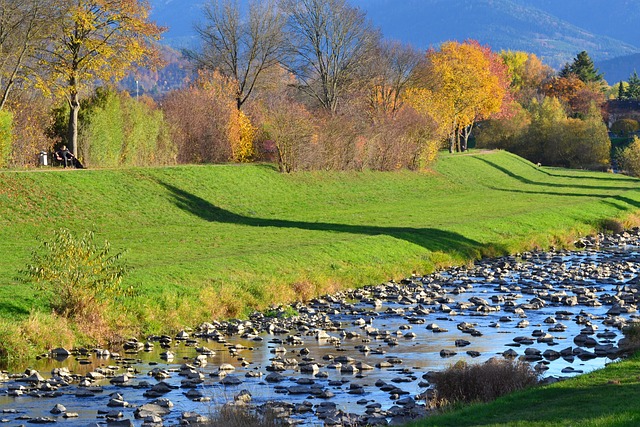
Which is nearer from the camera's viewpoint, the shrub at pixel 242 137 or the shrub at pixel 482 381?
the shrub at pixel 482 381

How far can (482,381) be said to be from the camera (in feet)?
61.7

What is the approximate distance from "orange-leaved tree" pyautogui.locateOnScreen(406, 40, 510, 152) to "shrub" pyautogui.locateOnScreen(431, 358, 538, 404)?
8499cm

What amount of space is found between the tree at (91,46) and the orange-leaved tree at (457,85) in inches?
1939

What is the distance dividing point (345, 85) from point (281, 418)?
254 feet

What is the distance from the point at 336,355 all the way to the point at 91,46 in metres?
37.0

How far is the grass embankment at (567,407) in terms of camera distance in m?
14.3

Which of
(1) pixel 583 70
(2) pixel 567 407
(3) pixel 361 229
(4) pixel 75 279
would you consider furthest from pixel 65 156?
(1) pixel 583 70

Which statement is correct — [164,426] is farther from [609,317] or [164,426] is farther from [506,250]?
[506,250]

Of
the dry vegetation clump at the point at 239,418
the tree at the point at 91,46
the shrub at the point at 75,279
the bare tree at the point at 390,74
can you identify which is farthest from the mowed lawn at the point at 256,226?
the bare tree at the point at 390,74

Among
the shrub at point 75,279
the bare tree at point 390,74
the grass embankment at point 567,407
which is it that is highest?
the bare tree at point 390,74

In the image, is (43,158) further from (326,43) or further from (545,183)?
(545,183)

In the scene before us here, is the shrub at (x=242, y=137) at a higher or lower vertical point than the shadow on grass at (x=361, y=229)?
higher

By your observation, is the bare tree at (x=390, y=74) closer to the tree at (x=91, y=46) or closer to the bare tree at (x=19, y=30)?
the tree at (x=91, y=46)

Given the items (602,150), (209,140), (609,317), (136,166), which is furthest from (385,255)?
(602,150)
